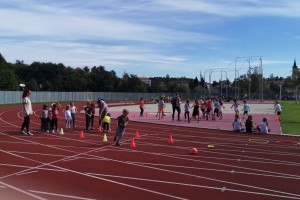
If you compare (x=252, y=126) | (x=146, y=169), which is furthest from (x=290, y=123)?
(x=146, y=169)

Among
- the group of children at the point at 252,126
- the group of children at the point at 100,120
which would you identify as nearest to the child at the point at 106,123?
the group of children at the point at 100,120

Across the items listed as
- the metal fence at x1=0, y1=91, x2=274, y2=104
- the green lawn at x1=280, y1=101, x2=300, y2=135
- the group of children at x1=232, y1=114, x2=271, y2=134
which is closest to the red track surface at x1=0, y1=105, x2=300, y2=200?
the group of children at x1=232, y1=114, x2=271, y2=134

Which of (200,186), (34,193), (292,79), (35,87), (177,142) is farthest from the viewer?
(292,79)

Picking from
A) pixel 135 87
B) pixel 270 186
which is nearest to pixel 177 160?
pixel 270 186

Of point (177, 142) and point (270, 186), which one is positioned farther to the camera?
point (177, 142)

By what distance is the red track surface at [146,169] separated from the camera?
27.2ft

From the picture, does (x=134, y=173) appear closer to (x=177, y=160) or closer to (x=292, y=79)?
(x=177, y=160)

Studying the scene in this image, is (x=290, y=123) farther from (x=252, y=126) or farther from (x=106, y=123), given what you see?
(x=106, y=123)

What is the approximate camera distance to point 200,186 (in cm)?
887

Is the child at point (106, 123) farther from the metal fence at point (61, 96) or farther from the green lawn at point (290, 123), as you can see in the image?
the metal fence at point (61, 96)

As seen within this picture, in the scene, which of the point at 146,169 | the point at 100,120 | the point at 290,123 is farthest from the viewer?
the point at 290,123

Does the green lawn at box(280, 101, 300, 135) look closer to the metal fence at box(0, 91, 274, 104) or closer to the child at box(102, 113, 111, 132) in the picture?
the child at box(102, 113, 111, 132)

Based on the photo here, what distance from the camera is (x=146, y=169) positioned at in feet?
35.4

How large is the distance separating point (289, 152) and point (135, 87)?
10356 centimetres
